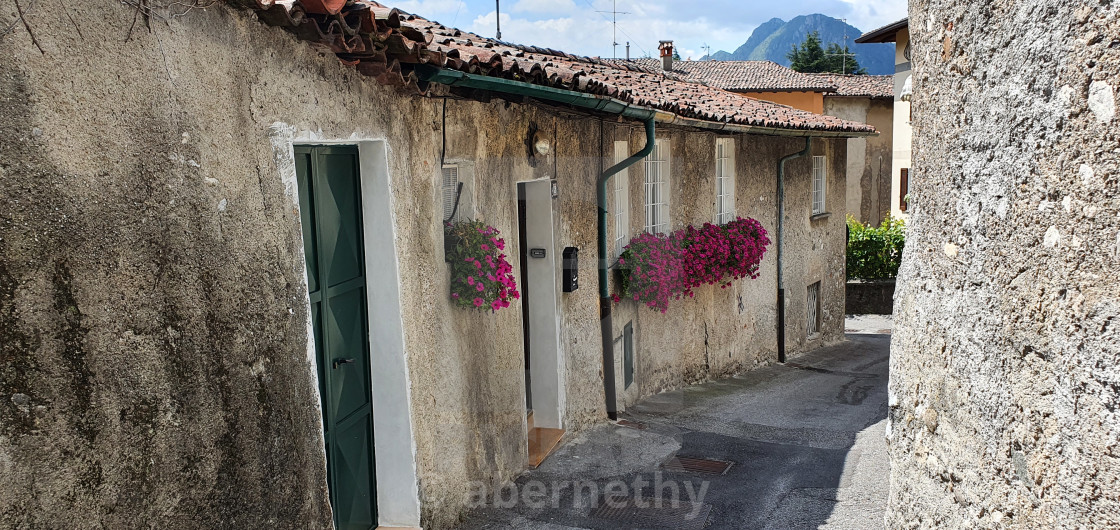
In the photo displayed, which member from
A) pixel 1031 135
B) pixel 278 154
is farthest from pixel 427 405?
pixel 1031 135

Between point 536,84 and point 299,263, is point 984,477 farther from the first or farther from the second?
point 536,84

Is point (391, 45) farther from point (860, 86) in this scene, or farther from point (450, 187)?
point (860, 86)

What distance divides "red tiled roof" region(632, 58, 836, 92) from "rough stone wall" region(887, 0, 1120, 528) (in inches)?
885

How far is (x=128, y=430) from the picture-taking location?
8.32ft

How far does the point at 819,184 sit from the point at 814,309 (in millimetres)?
2126

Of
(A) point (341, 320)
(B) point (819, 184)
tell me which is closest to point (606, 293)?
(A) point (341, 320)

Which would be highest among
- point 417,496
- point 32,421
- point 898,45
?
point 898,45

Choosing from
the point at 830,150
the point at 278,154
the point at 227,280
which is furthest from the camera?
the point at 830,150

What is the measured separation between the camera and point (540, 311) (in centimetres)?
736

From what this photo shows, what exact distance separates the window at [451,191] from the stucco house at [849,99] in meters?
20.6

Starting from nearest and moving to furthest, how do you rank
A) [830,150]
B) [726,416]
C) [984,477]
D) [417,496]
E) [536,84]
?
[984,477], [417,496], [536,84], [726,416], [830,150]

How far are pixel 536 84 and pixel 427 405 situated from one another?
1959mm

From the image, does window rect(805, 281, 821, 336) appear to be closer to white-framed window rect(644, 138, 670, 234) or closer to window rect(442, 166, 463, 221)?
white-framed window rect(644, 138, 670, 234)

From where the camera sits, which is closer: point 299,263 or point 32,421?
point 32,421
